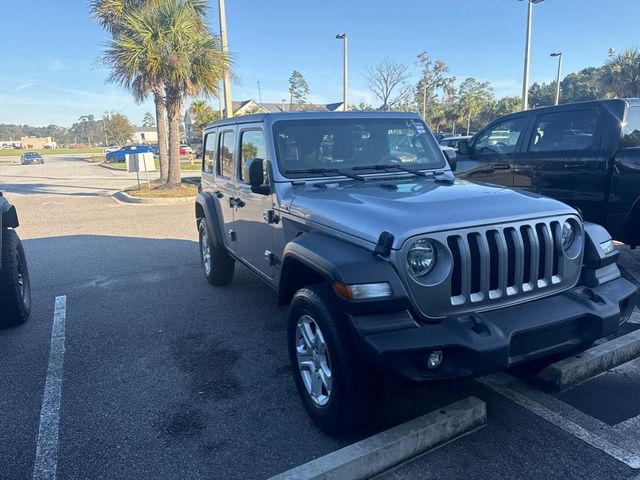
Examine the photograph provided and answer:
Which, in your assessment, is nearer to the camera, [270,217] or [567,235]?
[567,235]

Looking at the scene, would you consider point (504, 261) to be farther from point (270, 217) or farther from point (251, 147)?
point (251, 147)

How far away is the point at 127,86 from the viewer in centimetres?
1577

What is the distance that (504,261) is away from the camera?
264 centimetres

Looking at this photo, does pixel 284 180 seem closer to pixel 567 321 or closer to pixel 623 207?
pixel 567 321

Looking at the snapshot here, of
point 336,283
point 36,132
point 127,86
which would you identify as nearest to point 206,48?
point 127,86

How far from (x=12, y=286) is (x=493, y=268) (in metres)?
4.43

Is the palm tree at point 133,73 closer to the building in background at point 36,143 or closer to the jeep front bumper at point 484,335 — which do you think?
the jeep front bumper at point 484,335

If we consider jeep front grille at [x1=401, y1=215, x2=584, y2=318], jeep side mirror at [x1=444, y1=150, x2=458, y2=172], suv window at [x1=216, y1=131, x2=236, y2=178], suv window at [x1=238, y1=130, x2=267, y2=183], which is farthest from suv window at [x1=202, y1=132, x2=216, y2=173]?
jeep front grille at [x1=401, y1=215, x2=584, y2=318]

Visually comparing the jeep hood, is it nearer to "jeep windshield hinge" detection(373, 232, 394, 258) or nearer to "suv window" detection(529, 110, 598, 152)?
"jeep windshield hinge" detection(373, 232, 394, 258)

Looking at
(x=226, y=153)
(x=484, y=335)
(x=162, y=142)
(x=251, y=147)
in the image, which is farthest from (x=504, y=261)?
(x=162, y=142)

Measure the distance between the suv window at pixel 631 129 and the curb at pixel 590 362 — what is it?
2559mm

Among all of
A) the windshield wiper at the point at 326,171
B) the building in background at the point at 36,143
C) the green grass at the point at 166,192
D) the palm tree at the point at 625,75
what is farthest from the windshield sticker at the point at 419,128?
the building in background at the point at 36,143

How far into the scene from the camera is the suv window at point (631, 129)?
5.37 metres

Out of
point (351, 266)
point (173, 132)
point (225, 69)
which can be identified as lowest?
point (351, 266)
